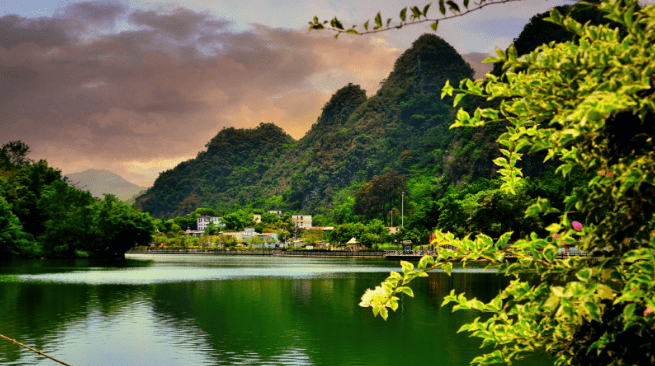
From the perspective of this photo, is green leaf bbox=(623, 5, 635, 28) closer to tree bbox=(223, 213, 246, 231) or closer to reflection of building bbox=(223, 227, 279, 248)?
reflection of building bbox=(223, 227, 279, 248)

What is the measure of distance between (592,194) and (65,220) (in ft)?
254

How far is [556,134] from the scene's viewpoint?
2783 mm

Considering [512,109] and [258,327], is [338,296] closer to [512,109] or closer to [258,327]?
[258,327]

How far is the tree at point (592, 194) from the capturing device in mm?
2674

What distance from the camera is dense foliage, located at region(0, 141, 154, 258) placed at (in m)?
72.9

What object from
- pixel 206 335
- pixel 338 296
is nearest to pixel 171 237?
pixel 338 296

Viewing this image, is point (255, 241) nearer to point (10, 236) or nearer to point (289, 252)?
point (289, 252)

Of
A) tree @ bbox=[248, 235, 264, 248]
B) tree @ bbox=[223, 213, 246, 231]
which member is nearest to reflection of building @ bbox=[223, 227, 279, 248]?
→ tree @ bbox=[248, 235, 264, 248]

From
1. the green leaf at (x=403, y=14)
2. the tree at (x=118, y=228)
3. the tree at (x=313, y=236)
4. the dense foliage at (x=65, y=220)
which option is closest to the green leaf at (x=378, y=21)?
the green leaf at (x=403, y=14)

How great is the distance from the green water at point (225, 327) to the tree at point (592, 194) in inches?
501

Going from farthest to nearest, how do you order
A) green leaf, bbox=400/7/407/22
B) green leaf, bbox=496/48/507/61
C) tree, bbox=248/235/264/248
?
1. tree, bbox=248/235/264/248
2. green leaf, bbox=400/7/407/22
3. green leaf, bbox=496/48/507/61

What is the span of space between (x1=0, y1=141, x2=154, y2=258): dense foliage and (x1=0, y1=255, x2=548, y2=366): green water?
130ft

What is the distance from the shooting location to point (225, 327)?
21203 mm

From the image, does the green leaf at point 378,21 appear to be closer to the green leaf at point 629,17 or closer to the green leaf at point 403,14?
the green leaf at point 403,14
